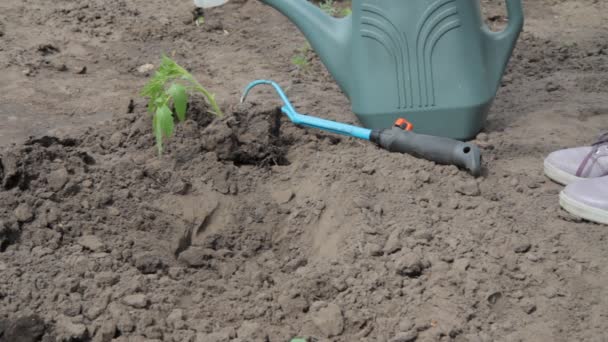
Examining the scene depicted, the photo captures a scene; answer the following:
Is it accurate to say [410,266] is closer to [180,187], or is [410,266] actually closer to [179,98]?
[180,187]

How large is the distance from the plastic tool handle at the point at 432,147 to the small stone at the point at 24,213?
3.54 feet

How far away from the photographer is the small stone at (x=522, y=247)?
197 centimetres

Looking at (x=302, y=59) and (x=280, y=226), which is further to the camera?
(x=302, y=59)

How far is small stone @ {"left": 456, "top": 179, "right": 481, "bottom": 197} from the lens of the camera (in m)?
2.21

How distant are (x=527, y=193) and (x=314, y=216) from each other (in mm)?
638

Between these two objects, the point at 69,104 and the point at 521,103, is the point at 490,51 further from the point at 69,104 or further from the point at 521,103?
the point at 69,104

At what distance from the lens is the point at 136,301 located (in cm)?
178

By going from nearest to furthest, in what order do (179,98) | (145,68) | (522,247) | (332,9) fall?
1. (522,247)
2. (179,98)
3. (145,68)
4. (332,9)

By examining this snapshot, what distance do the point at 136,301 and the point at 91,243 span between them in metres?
0.29

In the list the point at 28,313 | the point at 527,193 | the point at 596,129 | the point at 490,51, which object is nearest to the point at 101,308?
the point at 28,313

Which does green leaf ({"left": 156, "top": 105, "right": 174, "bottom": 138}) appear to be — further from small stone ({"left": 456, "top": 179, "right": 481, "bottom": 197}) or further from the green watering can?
small stone ({"left": 456, "top": 179, "right": 481, "bottom": 197})

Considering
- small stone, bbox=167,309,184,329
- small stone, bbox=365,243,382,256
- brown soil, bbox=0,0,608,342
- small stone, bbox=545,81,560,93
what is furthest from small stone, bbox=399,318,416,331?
small stone, bbox=545,81,560,93

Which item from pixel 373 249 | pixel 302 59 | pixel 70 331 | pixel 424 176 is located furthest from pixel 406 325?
pixel 302 59

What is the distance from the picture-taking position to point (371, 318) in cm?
178
